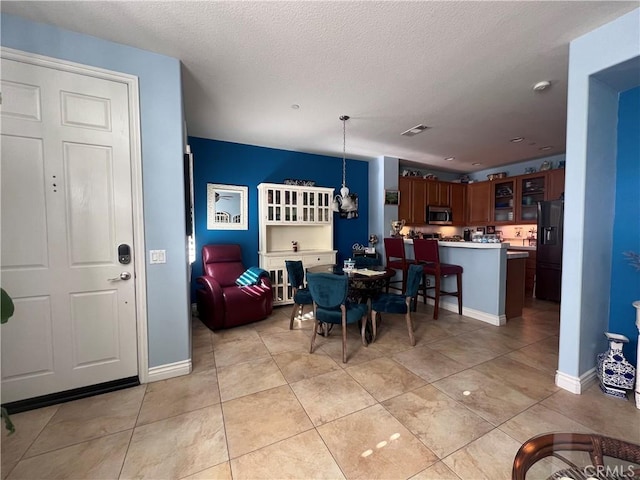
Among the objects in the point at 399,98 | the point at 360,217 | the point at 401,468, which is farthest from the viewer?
the point at 360,217

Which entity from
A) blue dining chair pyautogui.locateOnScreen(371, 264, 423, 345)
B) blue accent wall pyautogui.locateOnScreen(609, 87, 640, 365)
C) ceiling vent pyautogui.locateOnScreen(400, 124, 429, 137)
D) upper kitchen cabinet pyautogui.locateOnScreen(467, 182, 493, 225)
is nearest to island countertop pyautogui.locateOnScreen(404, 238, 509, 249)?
blue accent wall pyautogui.locateOnScreen(609, 87, 640, 365)

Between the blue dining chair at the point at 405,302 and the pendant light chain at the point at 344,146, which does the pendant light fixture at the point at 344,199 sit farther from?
the blue dining chair at the point at 405,302

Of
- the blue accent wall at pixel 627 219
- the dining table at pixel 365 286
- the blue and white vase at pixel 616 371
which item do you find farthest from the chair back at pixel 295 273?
the blue accent wall at pixel 627 219

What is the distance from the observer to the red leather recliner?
323 centimetres

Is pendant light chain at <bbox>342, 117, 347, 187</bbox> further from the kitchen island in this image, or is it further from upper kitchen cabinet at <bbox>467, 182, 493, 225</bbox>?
upper kitchen cabinet at <bbox>467, 182, 493, 225</bbox>

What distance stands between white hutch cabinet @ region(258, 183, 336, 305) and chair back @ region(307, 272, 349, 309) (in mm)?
1755

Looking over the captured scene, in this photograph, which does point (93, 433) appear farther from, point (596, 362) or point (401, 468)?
point (596, 362)

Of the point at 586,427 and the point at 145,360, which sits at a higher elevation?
the point at 145,360

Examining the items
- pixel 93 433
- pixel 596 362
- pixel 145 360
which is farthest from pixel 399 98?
pixel 93 433

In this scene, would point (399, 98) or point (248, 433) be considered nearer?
point (248, 433)

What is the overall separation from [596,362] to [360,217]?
12.5 ft

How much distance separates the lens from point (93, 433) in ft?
5.43

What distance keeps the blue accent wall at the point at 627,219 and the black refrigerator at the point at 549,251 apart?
2.53 m

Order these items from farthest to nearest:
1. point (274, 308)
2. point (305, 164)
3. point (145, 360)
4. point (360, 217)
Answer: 1. point (360, 217)
2. point (305, 164)
3. point (274, 308)
4. point (145, 360)
